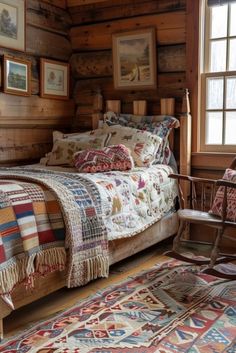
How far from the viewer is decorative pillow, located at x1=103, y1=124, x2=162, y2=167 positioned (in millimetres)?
3613

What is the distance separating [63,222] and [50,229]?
9cm

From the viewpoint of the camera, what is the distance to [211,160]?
3.79 metres

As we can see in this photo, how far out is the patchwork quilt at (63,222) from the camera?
7.25 ft

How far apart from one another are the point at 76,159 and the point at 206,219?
1138mm

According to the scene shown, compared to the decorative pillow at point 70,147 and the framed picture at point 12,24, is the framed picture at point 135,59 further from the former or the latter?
the framed picture at point 12,24

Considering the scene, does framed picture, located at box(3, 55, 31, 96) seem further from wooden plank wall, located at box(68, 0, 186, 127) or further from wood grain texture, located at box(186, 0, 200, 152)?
wood grain texture, located at box(186, 0, 200, 152)

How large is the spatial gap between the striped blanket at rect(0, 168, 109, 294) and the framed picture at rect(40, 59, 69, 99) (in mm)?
1582

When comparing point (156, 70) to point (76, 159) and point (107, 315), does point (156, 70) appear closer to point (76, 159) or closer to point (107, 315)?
point (76, 159)

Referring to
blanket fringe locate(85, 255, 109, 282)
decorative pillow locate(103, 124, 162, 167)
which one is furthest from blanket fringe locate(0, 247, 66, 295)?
decorative pillow locate(103, 124, 162, 167)

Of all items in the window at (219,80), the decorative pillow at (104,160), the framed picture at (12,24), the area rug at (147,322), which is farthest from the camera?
the window at (219,80)

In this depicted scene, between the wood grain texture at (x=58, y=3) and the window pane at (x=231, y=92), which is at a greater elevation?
the wood grain texture at (x=58, y=3)

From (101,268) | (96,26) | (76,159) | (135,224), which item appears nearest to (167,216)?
(135,224)

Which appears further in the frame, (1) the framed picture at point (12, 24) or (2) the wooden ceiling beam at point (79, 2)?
(2) the wooden ceiling beam at point (79, 2)

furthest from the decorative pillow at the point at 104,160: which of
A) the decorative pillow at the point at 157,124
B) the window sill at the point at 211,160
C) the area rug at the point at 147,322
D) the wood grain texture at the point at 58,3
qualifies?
the wood grain texture at the point at 58,3
